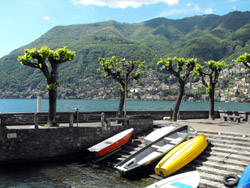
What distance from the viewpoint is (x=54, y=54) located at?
17922 millimetres

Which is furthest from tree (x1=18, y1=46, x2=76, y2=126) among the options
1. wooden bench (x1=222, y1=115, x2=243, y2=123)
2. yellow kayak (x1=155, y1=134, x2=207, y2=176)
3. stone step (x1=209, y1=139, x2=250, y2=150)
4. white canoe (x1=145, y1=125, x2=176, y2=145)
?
wooden bench (x1=222, y1=115, x2=243, y2=123)

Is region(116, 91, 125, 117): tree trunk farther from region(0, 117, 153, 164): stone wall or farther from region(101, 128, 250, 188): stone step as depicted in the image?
region(101, 128, 250, 188): stone step

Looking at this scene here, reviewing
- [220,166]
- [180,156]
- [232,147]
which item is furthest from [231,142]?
[180,156]

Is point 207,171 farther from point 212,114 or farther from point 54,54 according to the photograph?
point 212,114

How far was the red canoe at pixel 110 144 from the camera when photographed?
15.2 metres

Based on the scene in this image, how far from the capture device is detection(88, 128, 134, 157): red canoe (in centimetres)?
1523

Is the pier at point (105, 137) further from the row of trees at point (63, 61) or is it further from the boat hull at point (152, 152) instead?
the row of trees at point (63, 61)

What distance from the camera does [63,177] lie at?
13.2 meters

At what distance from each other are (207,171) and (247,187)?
247cm

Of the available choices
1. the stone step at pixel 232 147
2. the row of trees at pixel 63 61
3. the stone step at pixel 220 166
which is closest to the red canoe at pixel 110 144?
the row of trees at pixel 63 61

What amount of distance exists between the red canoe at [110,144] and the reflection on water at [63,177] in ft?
2.57

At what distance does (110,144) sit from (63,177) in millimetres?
3380

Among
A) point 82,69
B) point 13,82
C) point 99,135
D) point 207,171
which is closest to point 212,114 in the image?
point 99,135

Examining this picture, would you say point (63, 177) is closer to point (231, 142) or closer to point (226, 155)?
point (226, 155)
